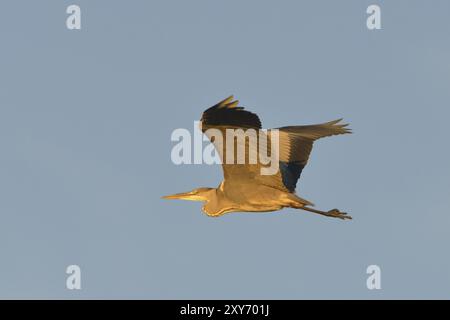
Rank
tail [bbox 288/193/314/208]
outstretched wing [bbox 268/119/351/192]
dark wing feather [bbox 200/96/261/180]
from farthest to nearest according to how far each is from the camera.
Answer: outstretched wing [bbox 268/119/351/192] < tail [bbox 288/193/314/208] < dark wing feather [bbox 200/96/261/180]

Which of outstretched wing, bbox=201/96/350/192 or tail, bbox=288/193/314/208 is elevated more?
outstretched wing, bbox=201/96/350/192

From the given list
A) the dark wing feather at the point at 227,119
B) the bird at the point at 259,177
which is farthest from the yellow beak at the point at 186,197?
the dark wing feather at the point at 227,119

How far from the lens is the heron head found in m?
28.3

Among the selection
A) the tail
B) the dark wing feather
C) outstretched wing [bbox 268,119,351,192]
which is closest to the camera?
the dark wing feather

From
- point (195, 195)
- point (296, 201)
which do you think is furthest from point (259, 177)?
point (195, 195)

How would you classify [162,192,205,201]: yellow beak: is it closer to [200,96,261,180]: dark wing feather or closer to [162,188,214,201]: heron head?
[162,188,214,201]: heron head

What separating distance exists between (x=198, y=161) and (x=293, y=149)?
2497mm

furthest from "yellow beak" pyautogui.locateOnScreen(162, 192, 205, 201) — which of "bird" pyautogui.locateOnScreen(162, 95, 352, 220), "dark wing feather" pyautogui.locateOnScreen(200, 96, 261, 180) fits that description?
"dark wing feather" pyautogui.locateOnScreen(200, 96, 261, 180)

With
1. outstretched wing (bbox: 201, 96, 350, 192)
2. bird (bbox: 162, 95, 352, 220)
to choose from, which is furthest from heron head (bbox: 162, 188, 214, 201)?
outstretched wing (bbox: 201, 96, 350, 192)

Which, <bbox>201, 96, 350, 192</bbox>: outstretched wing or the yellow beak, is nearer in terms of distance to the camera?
<bbox>201, 96, 350, 192</bbox>: outstretched wing

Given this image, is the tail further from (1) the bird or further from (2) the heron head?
(2) the heron head

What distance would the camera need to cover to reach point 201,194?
28375 mm
